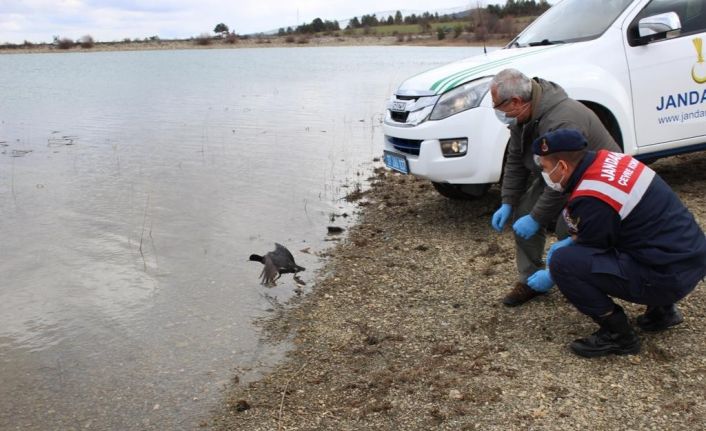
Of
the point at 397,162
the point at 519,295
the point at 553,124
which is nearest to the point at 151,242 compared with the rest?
the point at 397,162

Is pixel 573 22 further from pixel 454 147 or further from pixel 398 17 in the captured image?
pixel 398 17

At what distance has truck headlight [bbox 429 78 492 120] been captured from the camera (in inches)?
231

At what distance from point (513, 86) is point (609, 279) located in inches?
53.0

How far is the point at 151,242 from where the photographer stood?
692 centimetres

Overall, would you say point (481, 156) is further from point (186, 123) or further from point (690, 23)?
point (186, 123)

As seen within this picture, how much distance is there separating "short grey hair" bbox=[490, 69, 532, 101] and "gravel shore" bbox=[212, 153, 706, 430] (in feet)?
4.97

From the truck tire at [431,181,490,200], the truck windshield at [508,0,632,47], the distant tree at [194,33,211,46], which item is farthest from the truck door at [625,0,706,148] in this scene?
the distant tree at [194,33,211,46]

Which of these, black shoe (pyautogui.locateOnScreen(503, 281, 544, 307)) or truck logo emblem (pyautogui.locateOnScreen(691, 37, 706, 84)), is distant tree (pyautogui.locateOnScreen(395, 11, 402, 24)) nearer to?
truck logo emblem (pyautogui.locateOnScreen(691, 37, 706, 84))

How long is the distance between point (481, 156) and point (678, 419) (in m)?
3.11

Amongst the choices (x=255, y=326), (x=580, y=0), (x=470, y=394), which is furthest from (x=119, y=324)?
(x=580, y=0)

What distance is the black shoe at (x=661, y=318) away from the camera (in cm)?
408

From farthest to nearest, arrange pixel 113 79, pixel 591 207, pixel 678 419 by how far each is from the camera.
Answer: pixel 113 79 < pixel 591 207 < pixel 678 419

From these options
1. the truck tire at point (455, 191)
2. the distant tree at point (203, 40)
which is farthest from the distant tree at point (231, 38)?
the truck tire at point (455, 191)

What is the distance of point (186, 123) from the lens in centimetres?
1506
